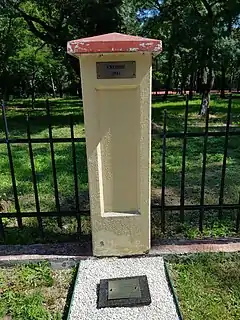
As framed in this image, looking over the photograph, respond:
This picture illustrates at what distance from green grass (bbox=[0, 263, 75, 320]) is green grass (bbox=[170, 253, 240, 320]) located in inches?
32.7

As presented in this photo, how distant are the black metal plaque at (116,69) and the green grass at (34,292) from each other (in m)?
1.53

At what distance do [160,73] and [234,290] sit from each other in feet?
99.9

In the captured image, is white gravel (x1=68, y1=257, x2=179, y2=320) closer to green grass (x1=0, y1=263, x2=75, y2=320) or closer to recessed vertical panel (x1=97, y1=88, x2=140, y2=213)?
green grass (x1=0, y1=263, x2=75, y2=320)

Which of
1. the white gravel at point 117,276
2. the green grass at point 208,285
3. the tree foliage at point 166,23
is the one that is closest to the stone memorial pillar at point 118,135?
the white gravel at point 117,276

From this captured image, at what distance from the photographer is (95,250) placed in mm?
2805

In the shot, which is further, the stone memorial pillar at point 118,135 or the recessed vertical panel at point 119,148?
the recessed vertical panel at point 119,148

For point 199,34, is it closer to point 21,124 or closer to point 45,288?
point 21,124

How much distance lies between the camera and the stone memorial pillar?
2.33 metres

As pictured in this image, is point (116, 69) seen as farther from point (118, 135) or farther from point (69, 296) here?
point (69, 296)

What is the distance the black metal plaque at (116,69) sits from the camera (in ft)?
7.75

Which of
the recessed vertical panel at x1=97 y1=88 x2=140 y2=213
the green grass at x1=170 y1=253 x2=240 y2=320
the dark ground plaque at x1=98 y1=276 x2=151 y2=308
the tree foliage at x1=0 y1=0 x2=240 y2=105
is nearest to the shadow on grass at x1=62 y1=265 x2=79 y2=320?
the dark ground plaque at x1=98 y1=276 x2=151 y2=308

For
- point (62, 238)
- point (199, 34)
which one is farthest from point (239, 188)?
point (199, 34)

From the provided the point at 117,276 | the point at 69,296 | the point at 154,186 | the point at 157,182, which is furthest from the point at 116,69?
the point at 157,182

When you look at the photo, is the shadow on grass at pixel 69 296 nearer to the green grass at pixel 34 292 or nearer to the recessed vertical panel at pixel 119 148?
the green grass at pixel 34 292
